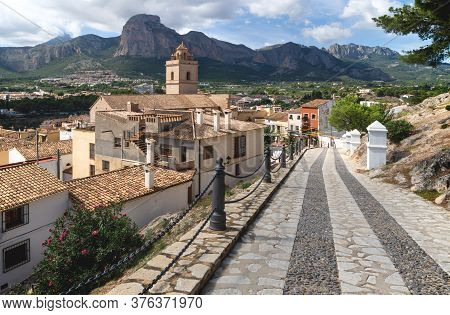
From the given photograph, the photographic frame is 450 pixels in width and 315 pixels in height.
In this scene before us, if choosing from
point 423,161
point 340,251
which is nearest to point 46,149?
point 423,161

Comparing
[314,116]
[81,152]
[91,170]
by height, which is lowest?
[91,170]

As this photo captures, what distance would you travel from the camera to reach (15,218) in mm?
15320

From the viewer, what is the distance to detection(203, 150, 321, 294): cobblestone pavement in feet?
13.6

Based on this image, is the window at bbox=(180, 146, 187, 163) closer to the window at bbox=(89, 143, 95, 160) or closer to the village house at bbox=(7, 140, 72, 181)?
the window at bbox=(89, 143, 95, 160)

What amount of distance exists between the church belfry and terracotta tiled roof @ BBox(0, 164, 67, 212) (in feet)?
148

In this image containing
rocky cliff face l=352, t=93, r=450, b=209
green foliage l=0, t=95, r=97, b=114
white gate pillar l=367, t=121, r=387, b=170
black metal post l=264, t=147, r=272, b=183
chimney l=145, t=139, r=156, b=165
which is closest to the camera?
black metal post l=264, t=147, r=272, b=183

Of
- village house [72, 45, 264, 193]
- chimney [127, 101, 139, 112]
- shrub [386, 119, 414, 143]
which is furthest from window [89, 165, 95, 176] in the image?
shrub [386, 119, 414, 143]

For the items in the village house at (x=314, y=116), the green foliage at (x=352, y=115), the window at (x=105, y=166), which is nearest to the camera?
the window at (x=105, y=166)

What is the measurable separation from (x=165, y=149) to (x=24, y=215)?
440 inches

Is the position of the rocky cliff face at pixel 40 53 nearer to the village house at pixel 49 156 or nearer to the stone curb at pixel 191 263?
the village house at pixel 49 156

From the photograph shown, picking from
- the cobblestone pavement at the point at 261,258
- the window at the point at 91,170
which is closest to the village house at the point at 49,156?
the window at the point at 91,170

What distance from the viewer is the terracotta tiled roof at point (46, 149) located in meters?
30.5

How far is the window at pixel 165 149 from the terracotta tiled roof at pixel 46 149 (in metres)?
11.5

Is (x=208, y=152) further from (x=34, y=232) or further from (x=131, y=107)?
(x=131, y=107)
